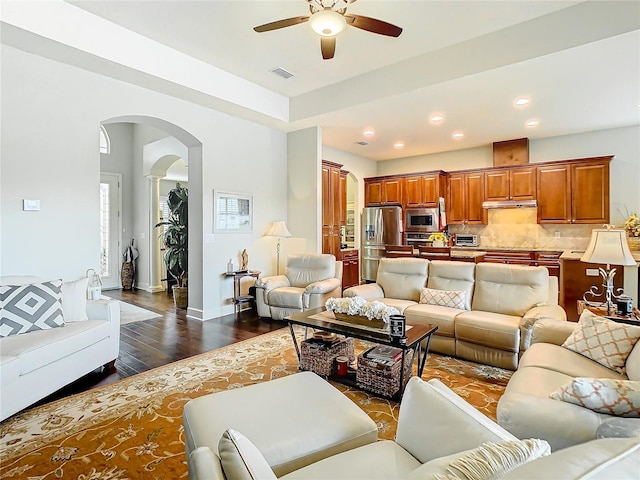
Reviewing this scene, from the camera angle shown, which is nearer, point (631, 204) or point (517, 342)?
point (517, 342)

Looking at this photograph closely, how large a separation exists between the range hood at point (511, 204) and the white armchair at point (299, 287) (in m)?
3.54

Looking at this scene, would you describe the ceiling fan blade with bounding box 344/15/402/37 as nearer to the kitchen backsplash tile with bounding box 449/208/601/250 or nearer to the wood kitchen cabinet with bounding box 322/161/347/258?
the wood kitchen cabinet with bounding box 322/161/347/258

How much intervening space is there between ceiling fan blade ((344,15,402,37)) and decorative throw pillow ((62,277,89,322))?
323 centimetres

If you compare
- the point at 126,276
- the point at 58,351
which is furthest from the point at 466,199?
the point at 126,276

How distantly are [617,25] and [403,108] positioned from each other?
7.56ft

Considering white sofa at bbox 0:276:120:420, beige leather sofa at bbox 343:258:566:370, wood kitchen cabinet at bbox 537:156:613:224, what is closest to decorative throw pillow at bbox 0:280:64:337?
white sofa at bbox 0:276:120:420

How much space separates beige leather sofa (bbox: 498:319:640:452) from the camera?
1.42m

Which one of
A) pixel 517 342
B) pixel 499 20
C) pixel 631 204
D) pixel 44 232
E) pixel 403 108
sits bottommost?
pixel 517 342

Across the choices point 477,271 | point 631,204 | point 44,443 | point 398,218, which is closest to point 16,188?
point 44,443

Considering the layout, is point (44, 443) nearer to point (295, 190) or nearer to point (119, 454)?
point (119, 454)

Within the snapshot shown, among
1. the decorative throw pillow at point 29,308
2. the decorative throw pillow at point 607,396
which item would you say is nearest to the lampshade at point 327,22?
the decorative throw pillow at point 607,396

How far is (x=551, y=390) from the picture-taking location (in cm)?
180

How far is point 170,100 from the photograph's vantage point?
4.50 meters

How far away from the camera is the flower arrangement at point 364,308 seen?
2.77m
